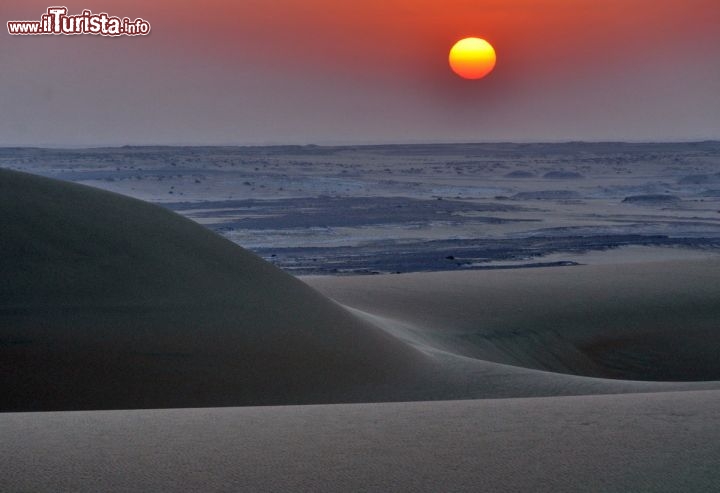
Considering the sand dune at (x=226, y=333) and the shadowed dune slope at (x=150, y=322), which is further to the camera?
the sand dune at (x=226, y=333)

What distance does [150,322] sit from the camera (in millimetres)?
7566

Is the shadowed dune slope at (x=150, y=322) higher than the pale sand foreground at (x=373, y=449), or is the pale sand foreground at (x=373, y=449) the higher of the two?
the shadowed dune slope at (x=150, y=322)

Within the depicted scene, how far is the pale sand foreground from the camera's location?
370cm

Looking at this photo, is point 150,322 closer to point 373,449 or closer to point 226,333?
point 226,333

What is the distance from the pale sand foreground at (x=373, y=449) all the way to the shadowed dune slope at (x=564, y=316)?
480 cm

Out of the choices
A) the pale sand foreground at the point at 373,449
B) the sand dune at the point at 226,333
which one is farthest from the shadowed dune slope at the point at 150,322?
the pale sand foreground at the point at 373,449

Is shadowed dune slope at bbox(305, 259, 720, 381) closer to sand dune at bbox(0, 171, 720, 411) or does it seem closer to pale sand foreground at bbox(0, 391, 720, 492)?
sand dune at bbox(0, 171, 720, 411)

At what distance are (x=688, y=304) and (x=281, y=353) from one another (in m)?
6.89

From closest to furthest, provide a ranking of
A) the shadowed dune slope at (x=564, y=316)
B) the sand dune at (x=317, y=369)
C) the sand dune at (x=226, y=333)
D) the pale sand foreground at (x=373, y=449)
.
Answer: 1. the pale sand foreground at (x=373, y=449)
2. the sand dune at (x=317, y=369)
3. the sand dune at (x=226, y=333)
4. the shadowed dune slope at (x=564, y=316)

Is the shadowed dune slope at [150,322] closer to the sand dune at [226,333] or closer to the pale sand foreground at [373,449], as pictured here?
the sand dune at [226,333]

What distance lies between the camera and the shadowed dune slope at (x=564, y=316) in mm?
10453

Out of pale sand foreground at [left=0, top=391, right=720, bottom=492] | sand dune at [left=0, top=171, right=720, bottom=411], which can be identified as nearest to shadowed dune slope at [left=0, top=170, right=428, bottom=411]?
sand dune at [left=0, top=171, right=720, bottom=411]

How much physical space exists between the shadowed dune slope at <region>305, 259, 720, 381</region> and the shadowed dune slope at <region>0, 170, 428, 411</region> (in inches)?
65.6

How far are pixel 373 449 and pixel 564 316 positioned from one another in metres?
7.96
